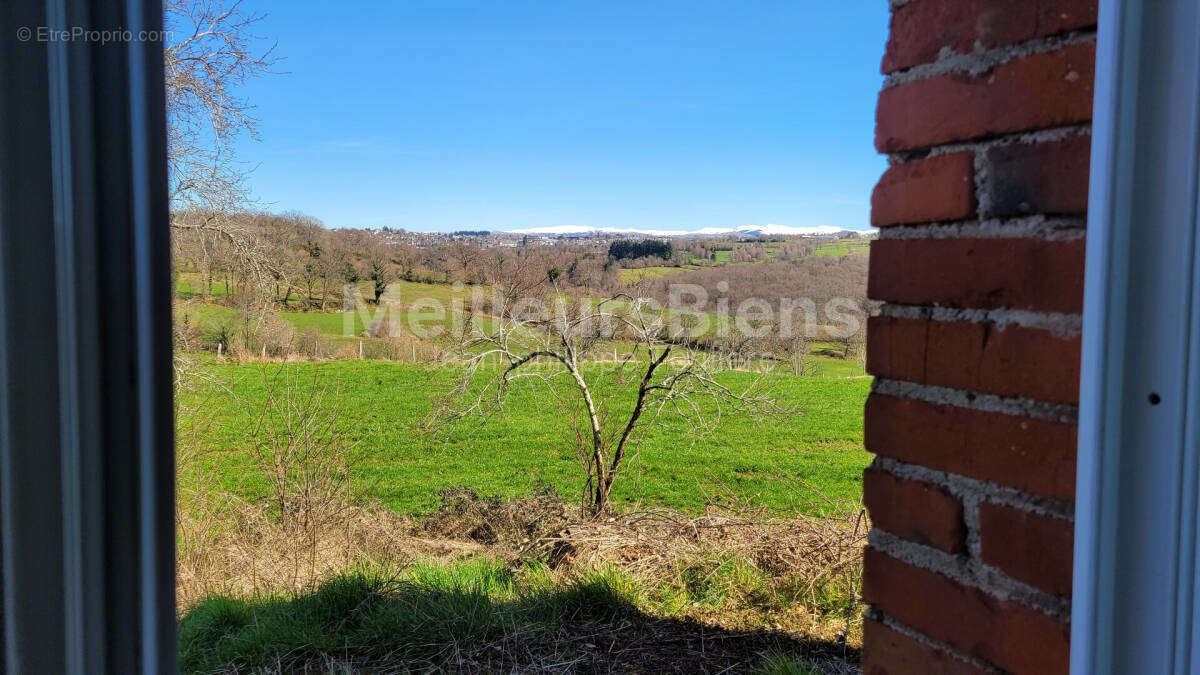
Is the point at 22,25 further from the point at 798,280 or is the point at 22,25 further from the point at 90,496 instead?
the point at 798,280

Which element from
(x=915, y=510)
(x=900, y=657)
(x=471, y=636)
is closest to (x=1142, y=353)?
(x=915, y=510)

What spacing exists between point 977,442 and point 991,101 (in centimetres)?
33

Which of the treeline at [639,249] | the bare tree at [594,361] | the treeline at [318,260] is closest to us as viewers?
the bare tree at [594,361]

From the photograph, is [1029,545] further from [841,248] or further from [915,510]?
[841,248]

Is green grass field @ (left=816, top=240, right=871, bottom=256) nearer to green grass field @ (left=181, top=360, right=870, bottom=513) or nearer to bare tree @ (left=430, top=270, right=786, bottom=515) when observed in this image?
green grass field @ (left=181, top=360, right=870, bottom=513)

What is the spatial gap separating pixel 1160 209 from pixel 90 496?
2.08ft

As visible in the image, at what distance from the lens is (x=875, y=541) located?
2.48 feet

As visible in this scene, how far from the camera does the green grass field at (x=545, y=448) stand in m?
8.61

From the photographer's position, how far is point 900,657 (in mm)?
725

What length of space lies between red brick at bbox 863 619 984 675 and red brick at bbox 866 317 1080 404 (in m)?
0.28

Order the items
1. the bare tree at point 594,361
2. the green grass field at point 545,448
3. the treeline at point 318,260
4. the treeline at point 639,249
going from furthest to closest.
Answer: the treeline at point 639,249 → the green grass field at point 545,448 → the treeline at point 318,260 → the bare tree at point 594,361

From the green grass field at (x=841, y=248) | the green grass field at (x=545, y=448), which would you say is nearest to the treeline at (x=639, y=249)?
the green grass field at (x=545, y=448)

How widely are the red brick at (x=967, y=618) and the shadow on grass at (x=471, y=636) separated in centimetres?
141

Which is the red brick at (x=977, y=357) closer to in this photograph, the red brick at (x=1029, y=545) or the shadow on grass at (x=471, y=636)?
the red brick at (x=1029, y=545)
